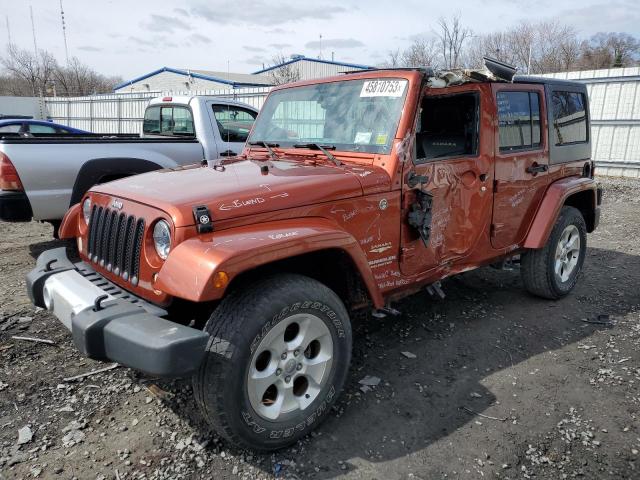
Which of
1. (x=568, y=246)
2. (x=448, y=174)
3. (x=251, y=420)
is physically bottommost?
(x=251, y=420)

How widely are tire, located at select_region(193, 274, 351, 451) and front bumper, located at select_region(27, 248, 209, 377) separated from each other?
20cm

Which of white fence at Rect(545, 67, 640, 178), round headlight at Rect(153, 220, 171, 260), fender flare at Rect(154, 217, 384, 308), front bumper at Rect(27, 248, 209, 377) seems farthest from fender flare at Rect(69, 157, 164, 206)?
white fence at Rect(545, 67, 640, 178)

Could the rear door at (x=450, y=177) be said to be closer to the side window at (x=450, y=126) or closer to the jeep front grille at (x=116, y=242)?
the side window at (x=450, y=126)

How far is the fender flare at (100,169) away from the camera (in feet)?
17.5

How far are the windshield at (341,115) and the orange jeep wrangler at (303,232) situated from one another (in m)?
0.01

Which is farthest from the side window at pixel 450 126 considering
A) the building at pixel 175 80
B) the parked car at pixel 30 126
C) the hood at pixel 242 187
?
the building at pixel 175 80

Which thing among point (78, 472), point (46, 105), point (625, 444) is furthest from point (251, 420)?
point (46, 105)

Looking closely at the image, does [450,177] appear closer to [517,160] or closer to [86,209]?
[517,160]

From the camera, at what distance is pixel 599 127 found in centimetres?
1264

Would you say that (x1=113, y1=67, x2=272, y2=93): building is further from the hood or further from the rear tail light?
the hood

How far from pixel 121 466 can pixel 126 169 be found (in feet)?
12.7

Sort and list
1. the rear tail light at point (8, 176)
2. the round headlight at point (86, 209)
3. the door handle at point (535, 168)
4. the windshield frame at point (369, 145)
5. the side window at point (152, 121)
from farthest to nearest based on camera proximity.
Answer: the side window at point (152, 121) < the rear tail light at point (8, 176) < the door handle at point (535, 168) < the round headlight at point (86, 209) < the windshield frame at point (369, 145)

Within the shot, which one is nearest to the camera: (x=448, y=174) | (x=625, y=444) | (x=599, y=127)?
(x=625, y=444)

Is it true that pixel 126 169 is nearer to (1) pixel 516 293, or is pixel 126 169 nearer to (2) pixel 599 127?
(1) pixel 516 293
